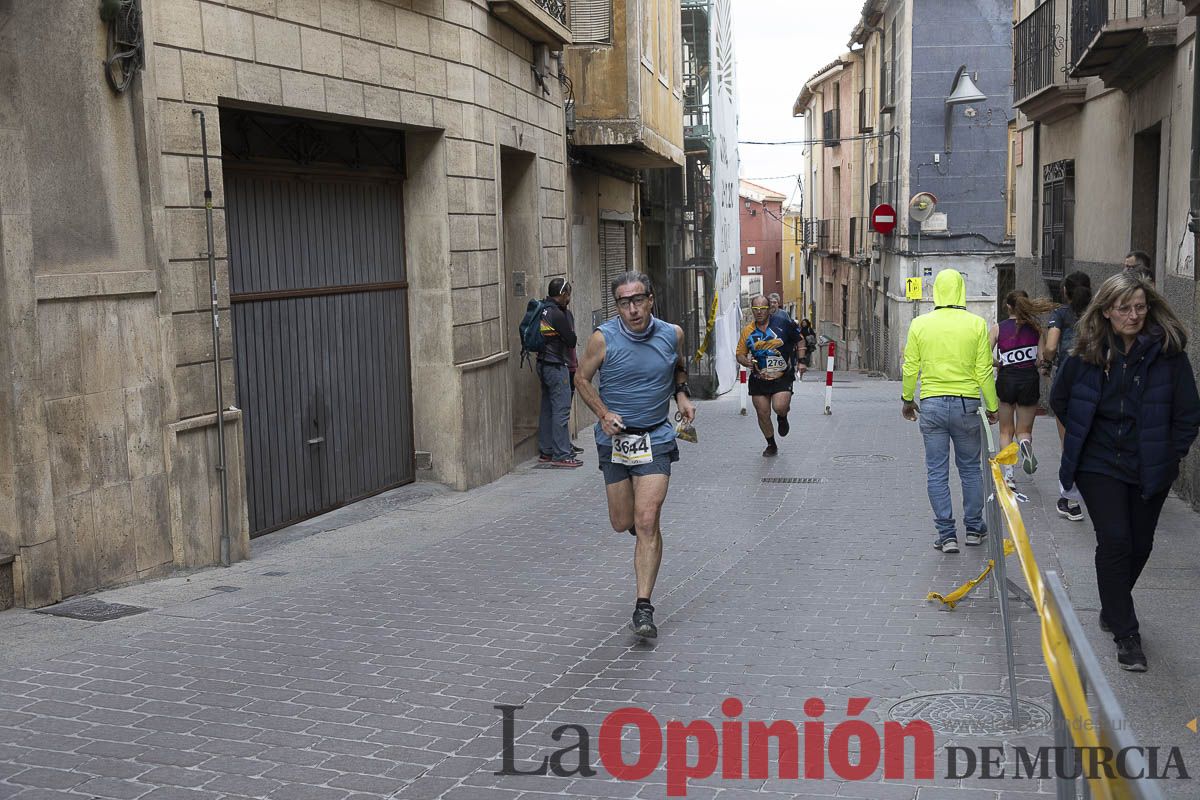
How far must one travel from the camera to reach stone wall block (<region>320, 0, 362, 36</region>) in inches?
392

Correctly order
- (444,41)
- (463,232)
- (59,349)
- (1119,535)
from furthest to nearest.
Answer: (463,232)
(444,41)
(59,349)
(1119,535)

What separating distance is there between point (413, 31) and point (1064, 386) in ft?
23.0

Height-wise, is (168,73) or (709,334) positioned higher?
(168,73)

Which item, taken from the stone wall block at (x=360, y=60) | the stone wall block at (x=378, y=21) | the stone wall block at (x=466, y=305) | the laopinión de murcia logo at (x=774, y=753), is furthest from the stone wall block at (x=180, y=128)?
the laopinión de murcia logo at (x=774, y=753)

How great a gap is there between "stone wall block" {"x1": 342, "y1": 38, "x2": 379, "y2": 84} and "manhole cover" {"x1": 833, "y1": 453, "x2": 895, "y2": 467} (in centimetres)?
632

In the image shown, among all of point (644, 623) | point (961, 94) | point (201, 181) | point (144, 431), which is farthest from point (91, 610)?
point (961, 94)

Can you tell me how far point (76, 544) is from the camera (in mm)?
7402

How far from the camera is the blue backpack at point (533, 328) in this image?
540 inches

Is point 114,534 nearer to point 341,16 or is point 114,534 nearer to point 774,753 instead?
point 774,753

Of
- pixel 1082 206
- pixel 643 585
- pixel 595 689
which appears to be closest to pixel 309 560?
pixel 643 585

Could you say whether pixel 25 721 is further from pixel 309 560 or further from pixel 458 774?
pixel 309 560

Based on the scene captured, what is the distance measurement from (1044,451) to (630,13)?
7719 millimetres

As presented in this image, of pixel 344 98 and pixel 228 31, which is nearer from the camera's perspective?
pixel 228 31

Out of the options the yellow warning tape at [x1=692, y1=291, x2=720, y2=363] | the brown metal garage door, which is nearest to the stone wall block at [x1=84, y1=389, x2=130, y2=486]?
the brown metal garage door
